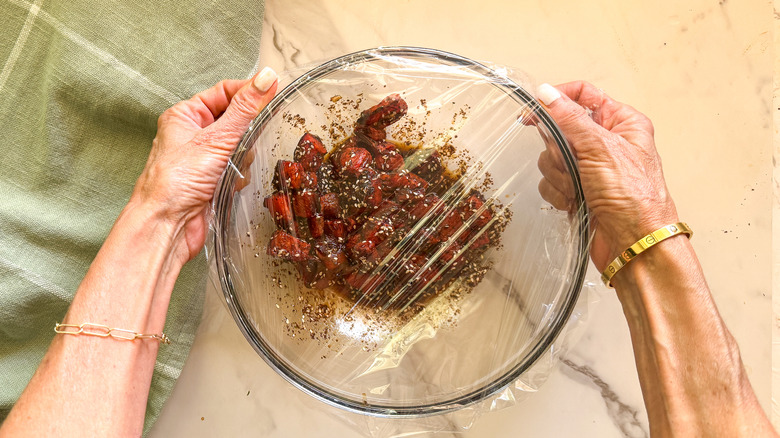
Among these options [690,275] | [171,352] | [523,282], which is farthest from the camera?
[171,352]

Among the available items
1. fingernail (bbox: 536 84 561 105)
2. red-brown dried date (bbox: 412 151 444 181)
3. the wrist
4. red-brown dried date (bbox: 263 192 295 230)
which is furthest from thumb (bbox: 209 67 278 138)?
the wrist

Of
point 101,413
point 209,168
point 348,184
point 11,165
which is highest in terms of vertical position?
point 348,184

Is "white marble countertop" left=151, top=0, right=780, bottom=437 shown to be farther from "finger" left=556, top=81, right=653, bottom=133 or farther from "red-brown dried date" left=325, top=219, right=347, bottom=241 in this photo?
"red-brown dried date" left=325, top=219, right=347, bottom=241

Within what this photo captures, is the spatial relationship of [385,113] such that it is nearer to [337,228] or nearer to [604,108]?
[337,228]

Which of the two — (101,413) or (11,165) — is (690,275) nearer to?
(101,413)

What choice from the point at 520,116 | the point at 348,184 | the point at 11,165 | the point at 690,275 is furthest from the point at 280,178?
the point at 690,275

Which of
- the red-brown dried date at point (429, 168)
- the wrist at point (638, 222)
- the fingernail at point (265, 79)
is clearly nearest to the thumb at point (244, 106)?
the fingernail at point (265, 79)

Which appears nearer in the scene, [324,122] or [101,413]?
[101,413]

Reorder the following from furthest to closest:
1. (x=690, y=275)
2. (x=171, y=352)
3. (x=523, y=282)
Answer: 1. (x=171, y=352)
2. (x=523, y=282)
3. (x=690, y=275)
